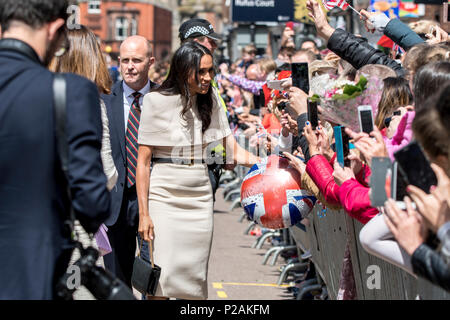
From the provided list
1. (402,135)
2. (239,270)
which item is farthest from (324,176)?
(239,270)

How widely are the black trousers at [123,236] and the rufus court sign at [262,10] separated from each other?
1385cm

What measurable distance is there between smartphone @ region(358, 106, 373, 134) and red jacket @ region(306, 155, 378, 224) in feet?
1.04

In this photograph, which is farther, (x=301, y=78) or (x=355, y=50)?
(x=355, y=50)

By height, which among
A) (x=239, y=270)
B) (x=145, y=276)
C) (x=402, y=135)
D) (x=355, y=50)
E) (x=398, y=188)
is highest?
(x=355, y=50)

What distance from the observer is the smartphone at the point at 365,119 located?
13.7ft

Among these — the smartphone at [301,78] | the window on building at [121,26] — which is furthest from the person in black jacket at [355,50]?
the window on building at [121,26]

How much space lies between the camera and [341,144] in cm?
472

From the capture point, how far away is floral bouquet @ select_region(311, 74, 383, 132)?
4508mm

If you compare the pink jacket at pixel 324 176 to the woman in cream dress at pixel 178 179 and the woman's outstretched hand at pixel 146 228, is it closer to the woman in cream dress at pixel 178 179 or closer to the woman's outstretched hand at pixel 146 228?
the woman in cream dress at pixel 178 179

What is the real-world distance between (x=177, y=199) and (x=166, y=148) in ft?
1.15

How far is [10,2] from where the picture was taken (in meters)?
3.21

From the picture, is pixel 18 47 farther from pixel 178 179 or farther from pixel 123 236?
pixel 123 236

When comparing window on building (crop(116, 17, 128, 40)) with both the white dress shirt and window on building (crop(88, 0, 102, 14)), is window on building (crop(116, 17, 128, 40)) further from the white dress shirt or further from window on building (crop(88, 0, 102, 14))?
the white dress shirt

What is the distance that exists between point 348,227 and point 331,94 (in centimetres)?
92
